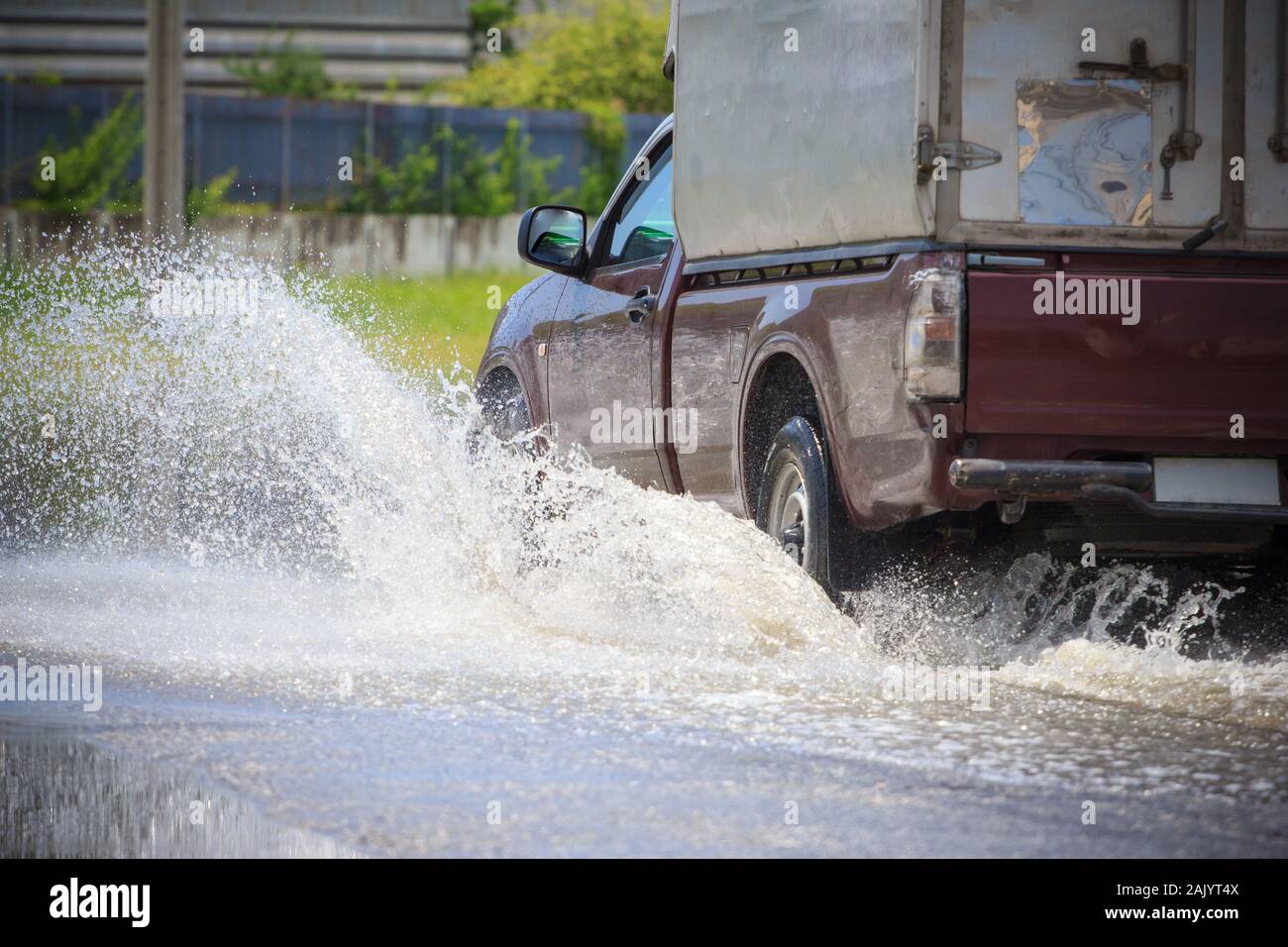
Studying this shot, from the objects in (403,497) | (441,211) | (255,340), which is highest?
(441,211)

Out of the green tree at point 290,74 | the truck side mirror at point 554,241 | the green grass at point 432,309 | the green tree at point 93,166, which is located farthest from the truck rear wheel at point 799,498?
the green tree at point 290,74

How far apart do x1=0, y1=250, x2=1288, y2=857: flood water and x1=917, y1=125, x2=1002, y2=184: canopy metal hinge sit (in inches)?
55.4

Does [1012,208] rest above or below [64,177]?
below

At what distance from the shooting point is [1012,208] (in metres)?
6.77

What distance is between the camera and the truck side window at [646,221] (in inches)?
356

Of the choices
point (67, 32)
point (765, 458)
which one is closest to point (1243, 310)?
point (765, 458)

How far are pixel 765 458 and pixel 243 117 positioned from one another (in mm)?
22352

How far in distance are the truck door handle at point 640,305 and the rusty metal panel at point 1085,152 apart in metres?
2.24

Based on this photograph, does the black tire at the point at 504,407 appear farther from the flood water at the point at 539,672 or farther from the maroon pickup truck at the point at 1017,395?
the maroon pickup truck at the point at 1017,395

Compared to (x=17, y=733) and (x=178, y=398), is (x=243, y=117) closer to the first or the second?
(x=178, y=398)

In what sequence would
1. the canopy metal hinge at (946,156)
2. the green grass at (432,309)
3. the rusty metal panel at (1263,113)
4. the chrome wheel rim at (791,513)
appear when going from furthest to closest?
the green grass at (432,309), the chrome wheel rim at (791,513), the rusty metal panel at (1263,113), the canopy metal hinge at (946,156)

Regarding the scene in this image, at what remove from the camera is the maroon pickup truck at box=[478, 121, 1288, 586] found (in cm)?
664

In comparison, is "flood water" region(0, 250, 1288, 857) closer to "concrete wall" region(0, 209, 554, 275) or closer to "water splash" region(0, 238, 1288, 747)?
"water splash" region(0, 238, 1288, 747)
